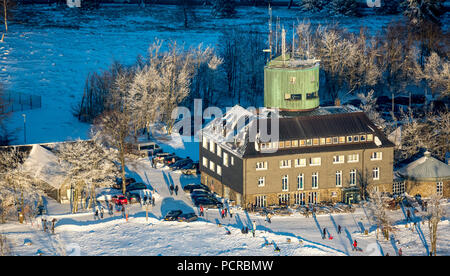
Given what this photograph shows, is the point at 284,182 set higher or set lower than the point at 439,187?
higher

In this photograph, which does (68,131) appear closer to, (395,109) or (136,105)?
(136,105)

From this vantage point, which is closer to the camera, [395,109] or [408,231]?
[408,231]

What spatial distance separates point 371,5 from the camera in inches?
7308

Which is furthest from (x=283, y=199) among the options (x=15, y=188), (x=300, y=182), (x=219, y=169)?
(x=15, y=188)

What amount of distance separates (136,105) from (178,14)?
206 feet

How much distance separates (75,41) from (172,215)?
76.9m

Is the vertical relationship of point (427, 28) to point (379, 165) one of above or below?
above

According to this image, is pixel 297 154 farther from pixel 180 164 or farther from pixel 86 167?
pixel 86 167

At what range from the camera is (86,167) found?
320ft

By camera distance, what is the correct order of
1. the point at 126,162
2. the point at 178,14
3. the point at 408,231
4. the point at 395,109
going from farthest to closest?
the point at 178,14 < the point at 395,109 < the point at 126,162 < the point at 408,231

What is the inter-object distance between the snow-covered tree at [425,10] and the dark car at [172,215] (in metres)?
73.4

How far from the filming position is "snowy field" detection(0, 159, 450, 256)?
87625mm
